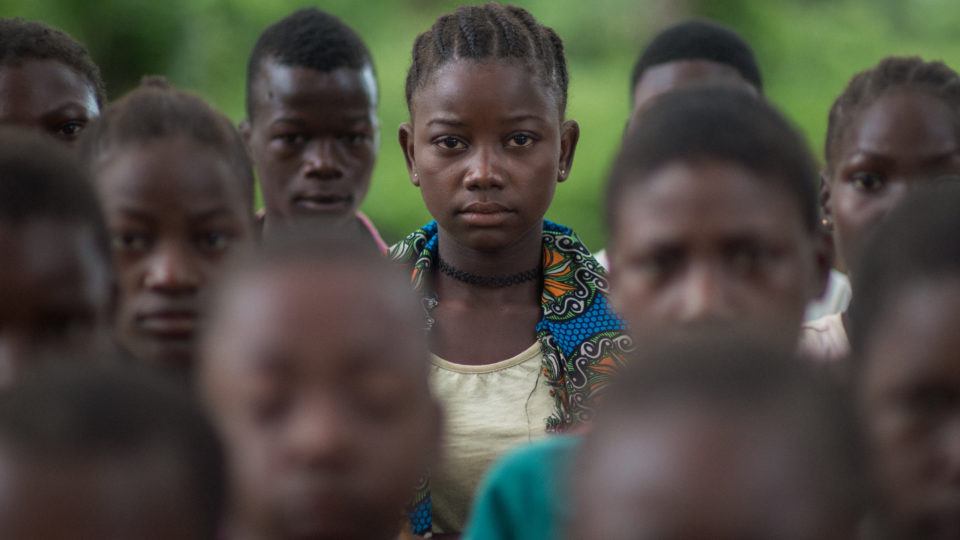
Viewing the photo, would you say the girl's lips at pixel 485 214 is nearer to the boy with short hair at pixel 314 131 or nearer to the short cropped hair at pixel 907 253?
the boy with short hair at pixel 314 131

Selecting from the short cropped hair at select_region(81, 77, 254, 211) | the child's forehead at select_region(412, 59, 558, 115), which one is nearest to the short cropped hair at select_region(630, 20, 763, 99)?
the child's forehead at select_region(412, 59, 558, 115)

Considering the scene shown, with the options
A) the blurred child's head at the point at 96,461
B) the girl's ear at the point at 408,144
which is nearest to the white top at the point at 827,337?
the girl's ear at the point at 408,144

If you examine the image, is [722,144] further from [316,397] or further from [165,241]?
[165,241]

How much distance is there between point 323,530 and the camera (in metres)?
1.78

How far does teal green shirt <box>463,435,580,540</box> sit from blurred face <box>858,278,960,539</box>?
46 cm

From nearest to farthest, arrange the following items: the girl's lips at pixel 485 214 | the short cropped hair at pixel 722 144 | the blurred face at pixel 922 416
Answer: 1. the blurred face at pixel 922 416
2. the short cropped hair at pixel 722 144
3. the girl's lips at pixel 485 214

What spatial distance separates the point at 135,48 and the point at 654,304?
666cm

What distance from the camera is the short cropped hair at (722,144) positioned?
7.49 ft

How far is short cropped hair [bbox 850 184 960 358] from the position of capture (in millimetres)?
2018

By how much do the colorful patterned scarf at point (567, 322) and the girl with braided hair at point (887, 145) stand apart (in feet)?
1.62

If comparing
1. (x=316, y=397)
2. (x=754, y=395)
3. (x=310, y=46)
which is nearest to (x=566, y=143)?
(x=310, y=46)

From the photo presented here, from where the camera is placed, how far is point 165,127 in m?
2.79

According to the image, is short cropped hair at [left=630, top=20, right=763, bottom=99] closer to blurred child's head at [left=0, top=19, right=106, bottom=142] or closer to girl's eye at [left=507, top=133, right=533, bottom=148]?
girl's eye at [left=507, top=133, right=533, bottom=148]

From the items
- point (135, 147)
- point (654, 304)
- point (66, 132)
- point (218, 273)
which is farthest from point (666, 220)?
point (66, 132)
